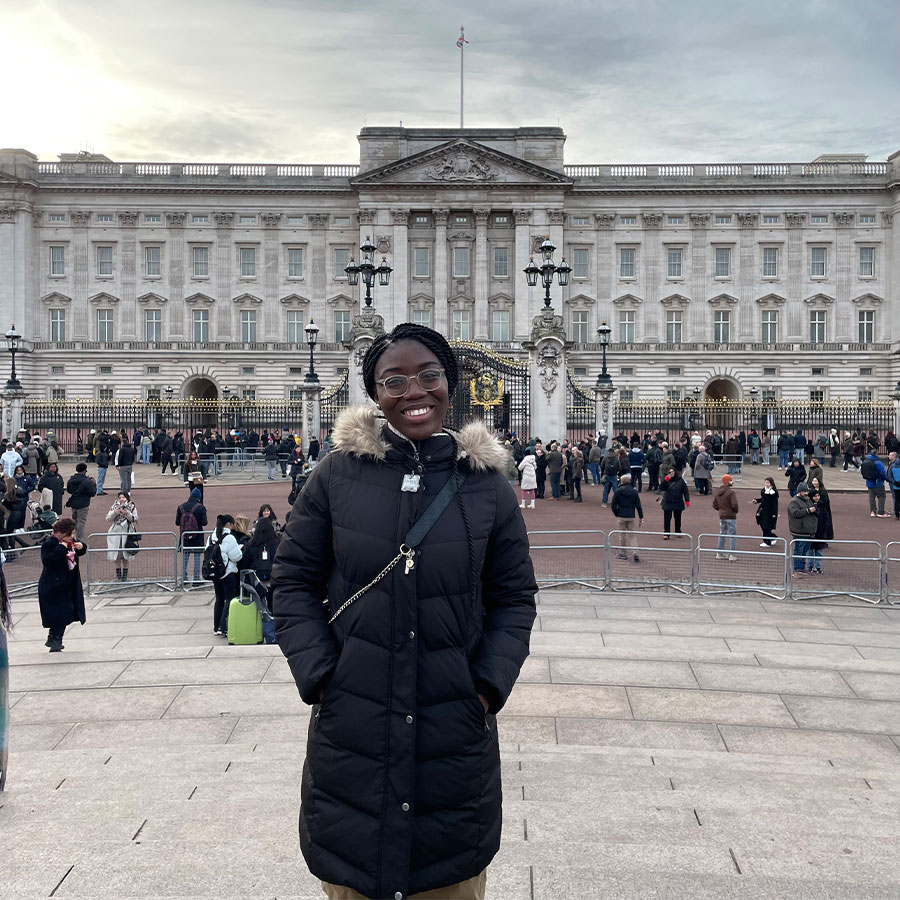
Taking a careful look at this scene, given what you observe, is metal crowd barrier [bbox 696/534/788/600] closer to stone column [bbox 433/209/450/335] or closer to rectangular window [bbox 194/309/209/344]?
stone column [bbox 433/209/450/335]

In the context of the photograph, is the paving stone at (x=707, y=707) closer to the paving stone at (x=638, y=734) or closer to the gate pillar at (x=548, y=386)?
the paving stone at (x=638, y=734)

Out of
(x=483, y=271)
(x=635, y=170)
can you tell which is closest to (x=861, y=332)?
(x=635, y=170)

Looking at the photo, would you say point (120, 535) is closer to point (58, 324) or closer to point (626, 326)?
point (626, 326)

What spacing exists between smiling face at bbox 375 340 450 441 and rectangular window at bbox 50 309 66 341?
67.6 metres

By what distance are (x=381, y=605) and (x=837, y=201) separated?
228 feet

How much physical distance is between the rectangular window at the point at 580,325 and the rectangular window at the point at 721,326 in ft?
29.7

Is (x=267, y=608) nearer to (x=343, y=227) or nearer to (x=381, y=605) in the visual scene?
(x=381, y=605)

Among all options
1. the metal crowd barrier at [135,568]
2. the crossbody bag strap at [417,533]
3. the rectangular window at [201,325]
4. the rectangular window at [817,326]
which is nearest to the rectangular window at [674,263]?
the rectangular window at [817,326]

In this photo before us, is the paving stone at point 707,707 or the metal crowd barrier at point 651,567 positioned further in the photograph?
the metal crowd barrier at point 651,567

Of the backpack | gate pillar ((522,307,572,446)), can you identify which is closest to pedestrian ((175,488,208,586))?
the backpack

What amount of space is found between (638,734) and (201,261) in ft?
208

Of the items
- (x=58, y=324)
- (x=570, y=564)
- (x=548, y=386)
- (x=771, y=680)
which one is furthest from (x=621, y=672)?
(x=58, y=324)

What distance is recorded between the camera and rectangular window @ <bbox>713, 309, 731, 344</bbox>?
6538cm

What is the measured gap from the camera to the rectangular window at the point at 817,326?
6512 centimetres
